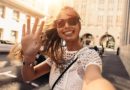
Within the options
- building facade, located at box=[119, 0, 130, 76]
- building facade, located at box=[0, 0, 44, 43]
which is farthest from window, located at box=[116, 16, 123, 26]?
building facade, located at box=[119, 0, 130, 76]

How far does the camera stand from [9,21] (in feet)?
113

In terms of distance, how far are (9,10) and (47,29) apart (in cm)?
3321

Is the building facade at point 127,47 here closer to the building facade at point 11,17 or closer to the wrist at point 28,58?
the building facade at point 11,17

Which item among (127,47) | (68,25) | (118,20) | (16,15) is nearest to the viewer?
(68,25)

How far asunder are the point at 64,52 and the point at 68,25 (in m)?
0.17

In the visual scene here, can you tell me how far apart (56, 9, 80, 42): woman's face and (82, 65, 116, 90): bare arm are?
28 cm

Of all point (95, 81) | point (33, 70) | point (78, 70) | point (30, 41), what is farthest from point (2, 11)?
point (95, 81)

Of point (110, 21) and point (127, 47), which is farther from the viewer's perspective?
point (110, 21)

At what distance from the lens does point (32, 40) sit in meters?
1.90

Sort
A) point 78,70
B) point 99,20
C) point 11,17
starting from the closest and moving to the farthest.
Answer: point 78,70, point 11,17, point 99,20

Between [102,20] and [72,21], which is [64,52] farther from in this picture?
[102,20]

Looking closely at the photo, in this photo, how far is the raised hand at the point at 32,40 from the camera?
6.23ft

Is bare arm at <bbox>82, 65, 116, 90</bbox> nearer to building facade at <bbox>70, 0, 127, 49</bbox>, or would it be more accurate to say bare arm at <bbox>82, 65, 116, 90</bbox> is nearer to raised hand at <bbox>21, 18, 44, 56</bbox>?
raised hand at <bbox>21, 18, 44, 56</bbox>

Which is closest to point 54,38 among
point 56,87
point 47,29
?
point 47,29
